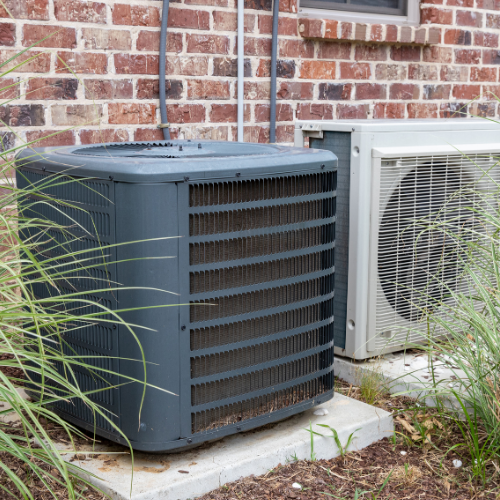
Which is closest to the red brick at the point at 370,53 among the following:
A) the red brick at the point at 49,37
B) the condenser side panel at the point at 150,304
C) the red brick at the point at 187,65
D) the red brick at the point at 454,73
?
the red brick at the point at 454,73

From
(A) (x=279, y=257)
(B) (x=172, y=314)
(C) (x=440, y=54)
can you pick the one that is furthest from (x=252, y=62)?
(B) (x=172, y=314)

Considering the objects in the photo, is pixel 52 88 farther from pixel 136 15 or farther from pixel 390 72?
pixel 390 72

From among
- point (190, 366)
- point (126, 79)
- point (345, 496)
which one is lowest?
point (345, 496)

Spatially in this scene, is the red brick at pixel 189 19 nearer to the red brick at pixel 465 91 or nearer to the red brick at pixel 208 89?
the red brick at pixel 208 89

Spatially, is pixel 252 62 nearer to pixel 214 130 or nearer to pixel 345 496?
pixel 214 130

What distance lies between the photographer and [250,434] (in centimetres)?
197

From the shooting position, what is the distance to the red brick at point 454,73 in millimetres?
3979

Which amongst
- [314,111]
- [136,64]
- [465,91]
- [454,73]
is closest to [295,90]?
[314,111]

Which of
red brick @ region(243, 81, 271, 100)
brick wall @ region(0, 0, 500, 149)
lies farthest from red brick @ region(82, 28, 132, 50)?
red brick @ region(243, 81, 271, 100)

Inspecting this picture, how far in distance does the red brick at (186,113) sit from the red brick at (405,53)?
130 cm

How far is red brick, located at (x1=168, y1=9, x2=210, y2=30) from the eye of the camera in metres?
2.89

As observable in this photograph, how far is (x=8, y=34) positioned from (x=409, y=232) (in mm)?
1658

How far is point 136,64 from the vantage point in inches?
111

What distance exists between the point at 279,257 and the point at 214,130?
4.69ft
